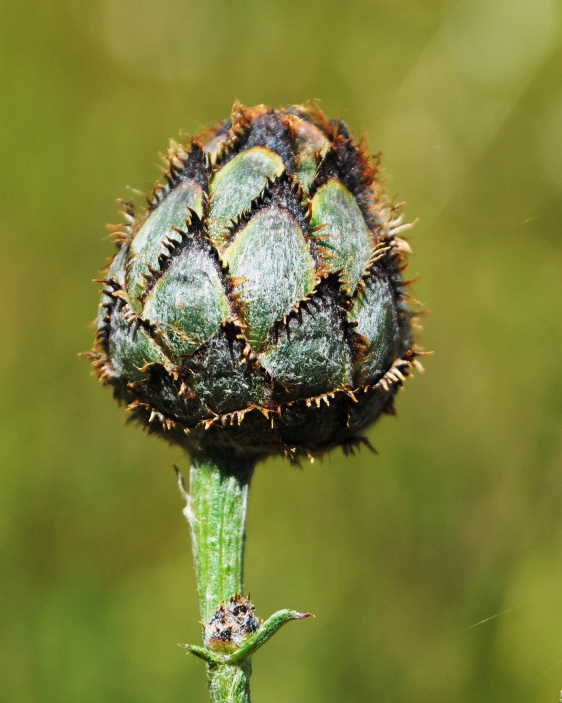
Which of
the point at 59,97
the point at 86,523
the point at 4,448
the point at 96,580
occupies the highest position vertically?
the point at 59,97

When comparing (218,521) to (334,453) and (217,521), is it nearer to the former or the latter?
(217,521)

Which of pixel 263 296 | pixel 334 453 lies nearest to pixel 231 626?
pixel 263 296

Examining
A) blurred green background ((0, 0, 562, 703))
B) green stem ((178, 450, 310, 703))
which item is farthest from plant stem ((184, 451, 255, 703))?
blurred green background ((0, 0, 562, 703))

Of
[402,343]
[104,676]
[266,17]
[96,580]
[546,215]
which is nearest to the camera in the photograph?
[402,343]

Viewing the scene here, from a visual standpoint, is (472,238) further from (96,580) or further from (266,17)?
(96,580)

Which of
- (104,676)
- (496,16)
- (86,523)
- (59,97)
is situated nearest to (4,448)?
(86,523)
